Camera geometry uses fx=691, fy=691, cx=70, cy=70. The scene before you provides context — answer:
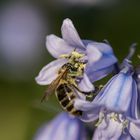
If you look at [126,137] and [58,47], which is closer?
[126,137]

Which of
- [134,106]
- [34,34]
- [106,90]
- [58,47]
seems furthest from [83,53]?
[34,34]

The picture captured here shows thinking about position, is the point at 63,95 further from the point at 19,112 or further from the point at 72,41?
the point at 19,112

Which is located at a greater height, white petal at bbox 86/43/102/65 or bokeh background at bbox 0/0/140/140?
white petal at bbox 86/43/102/65

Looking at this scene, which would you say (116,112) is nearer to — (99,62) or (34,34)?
(99,62)

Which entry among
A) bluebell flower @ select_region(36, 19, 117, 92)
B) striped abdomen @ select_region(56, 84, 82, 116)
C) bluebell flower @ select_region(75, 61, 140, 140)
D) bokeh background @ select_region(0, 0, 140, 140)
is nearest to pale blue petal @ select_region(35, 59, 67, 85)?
bluebell flower @ select_region(36, 19, 117, 92)

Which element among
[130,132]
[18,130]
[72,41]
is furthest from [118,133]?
[18,130]

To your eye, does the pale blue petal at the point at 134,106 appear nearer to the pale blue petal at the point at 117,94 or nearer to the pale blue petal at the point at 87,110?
the pale blue petal at the point at 117,94

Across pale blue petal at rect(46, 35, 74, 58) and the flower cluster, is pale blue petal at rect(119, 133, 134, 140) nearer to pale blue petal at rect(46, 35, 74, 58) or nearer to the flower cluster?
the flower cluster
